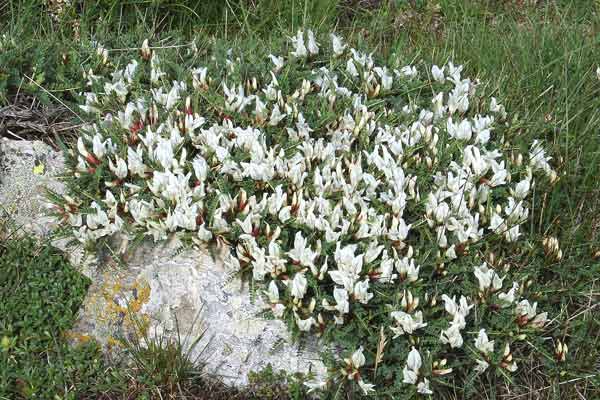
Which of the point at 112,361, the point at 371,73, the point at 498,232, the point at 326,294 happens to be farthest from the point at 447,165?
the point at 112,361

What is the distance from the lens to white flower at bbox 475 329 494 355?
326 cm

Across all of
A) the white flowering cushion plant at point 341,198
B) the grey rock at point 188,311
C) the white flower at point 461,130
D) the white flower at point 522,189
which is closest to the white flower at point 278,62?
the white flowering cushion plant at point 341,198

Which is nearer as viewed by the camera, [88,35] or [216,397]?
[216,397]

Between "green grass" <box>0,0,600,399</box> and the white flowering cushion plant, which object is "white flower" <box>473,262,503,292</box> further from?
"green grass" <box>0,0,600,399</box>

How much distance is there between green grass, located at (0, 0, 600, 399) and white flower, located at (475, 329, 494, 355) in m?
0.18

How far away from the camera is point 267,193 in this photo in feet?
11.9

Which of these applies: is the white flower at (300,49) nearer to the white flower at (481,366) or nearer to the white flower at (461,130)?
the white flower at (461,130)

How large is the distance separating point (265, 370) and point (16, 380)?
3.71ft

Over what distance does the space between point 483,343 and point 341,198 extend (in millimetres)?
926

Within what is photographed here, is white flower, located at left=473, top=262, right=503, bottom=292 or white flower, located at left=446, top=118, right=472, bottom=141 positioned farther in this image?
white flower, located at left=446, top=118, right=472, bottom=141

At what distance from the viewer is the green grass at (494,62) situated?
11.5 feet

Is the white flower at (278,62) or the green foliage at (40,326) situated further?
the white flower at (278,62)

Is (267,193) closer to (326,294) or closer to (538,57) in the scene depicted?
(326,294)

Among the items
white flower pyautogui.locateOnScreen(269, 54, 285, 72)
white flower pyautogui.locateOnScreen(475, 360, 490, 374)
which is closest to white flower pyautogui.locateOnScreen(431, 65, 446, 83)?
white flower pyautogui.locateOnScreen(269, 54, 285, 72)
